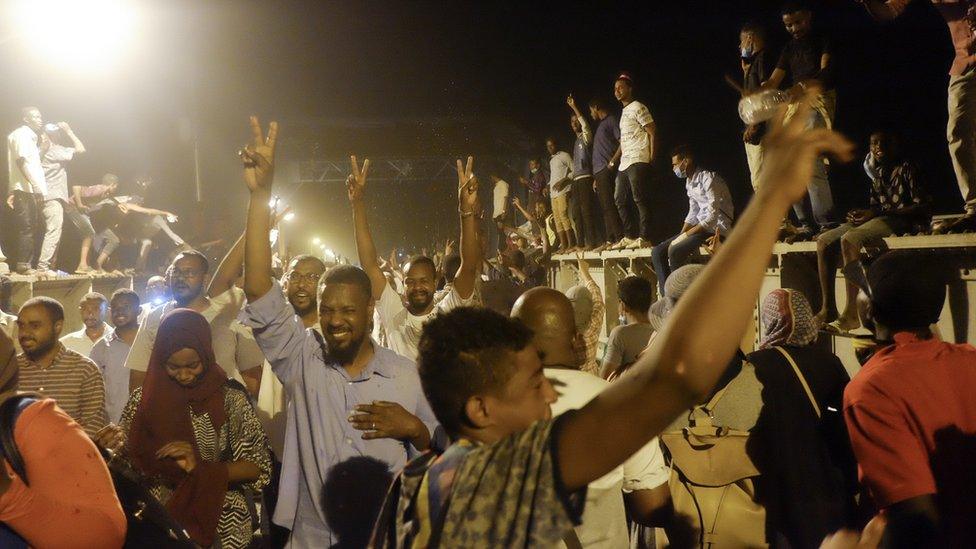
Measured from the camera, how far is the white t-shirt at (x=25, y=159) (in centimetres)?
1327

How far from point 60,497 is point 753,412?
8.70ft

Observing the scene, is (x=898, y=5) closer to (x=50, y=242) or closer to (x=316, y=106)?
(x=50, y=242)

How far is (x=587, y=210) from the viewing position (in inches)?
564

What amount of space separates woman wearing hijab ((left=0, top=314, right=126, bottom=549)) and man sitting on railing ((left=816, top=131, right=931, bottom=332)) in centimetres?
576

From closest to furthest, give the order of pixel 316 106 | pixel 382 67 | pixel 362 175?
pixel 362 175, pixel 382 67, pixel 316 106

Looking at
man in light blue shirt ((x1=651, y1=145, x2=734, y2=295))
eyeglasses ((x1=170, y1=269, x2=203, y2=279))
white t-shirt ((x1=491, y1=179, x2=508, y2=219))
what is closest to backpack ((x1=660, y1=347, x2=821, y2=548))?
eyeglasses ((x1=170, y1=269, x2=203, y2=279))

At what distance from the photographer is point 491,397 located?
5.93 feet

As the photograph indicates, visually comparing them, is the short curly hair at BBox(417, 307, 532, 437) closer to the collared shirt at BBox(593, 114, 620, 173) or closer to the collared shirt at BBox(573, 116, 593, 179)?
the collared shirt at BBox(593, 114, 620, 173)

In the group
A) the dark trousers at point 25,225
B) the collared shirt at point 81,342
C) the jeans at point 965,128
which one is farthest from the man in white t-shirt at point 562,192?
the collared shirt at point 81,342

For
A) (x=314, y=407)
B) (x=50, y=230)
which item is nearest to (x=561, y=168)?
(x=50, y=230)

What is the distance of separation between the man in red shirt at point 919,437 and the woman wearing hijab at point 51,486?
2317 mm

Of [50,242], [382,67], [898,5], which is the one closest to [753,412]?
[898,5]

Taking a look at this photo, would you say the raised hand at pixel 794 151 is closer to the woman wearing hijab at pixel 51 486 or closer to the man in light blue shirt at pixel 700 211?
the woman wearing hijab at pixel 51 486

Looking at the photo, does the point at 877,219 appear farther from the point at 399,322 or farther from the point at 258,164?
the point at 258,164
